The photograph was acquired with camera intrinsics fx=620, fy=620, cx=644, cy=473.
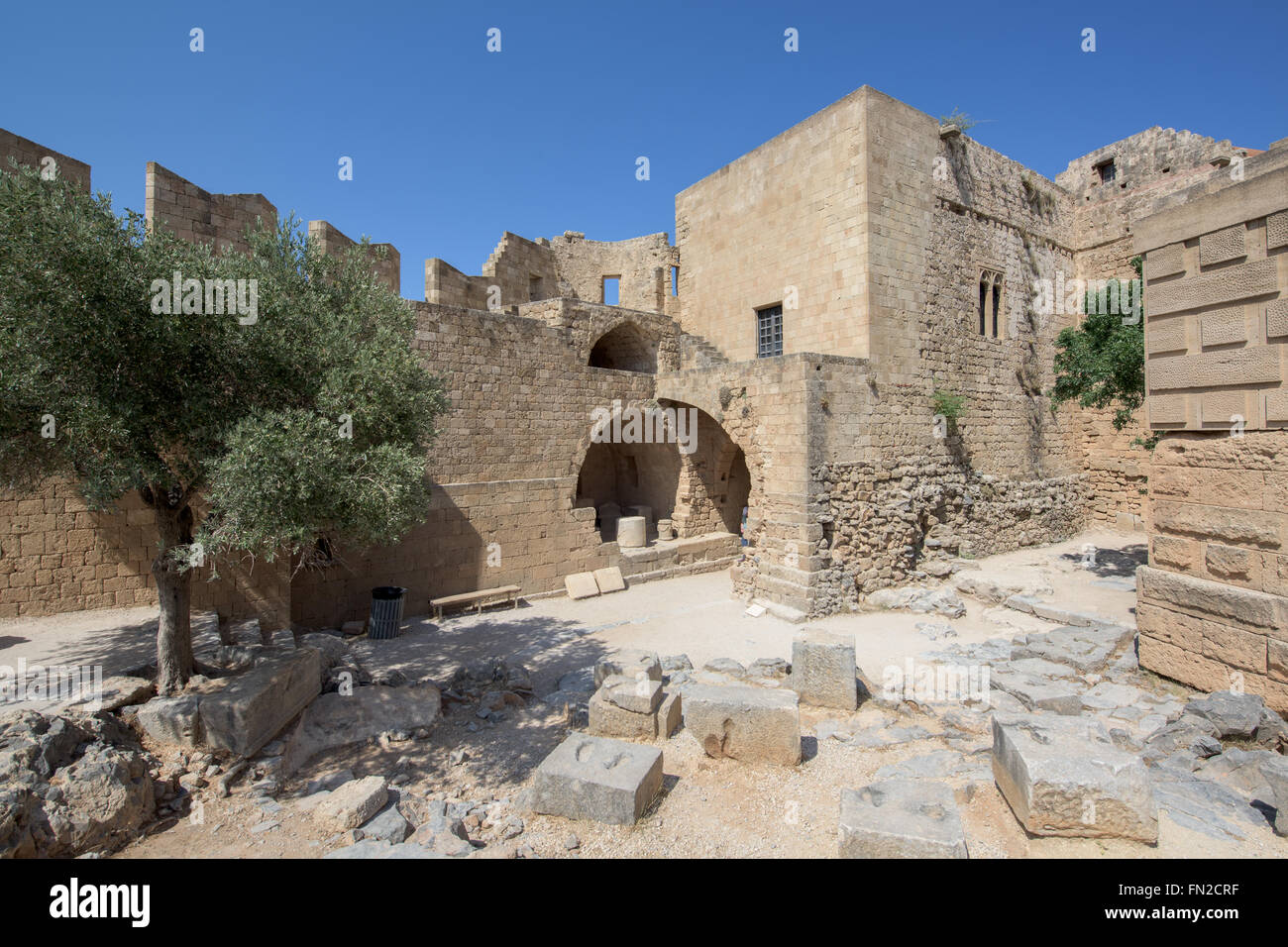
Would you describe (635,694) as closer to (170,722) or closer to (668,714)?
(668,714)

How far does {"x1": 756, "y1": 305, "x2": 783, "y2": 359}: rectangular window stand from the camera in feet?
45.6

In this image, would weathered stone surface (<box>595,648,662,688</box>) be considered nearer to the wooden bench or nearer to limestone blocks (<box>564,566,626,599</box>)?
the wooden bench

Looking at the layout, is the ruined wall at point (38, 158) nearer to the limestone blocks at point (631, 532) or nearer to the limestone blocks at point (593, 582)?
the limestone blocks at point (593, 582)

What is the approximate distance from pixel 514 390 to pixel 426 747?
725 centimetres

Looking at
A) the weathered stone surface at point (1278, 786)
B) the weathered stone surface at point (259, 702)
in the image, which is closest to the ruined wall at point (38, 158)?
the weathered stone surface at point (259, 702)

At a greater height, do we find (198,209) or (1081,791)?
(198,209)

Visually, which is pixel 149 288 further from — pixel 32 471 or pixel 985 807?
pixel 985 807

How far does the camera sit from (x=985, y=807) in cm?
447

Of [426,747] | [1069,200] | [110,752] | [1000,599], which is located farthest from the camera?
[1069,200]

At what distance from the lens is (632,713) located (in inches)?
239

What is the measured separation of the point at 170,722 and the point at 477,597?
5909mm

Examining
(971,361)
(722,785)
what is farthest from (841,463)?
(722,785)

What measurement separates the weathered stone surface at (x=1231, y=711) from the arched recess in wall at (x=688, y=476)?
8811 mm

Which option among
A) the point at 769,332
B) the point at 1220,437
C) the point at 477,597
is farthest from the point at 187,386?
the point at 769,332
